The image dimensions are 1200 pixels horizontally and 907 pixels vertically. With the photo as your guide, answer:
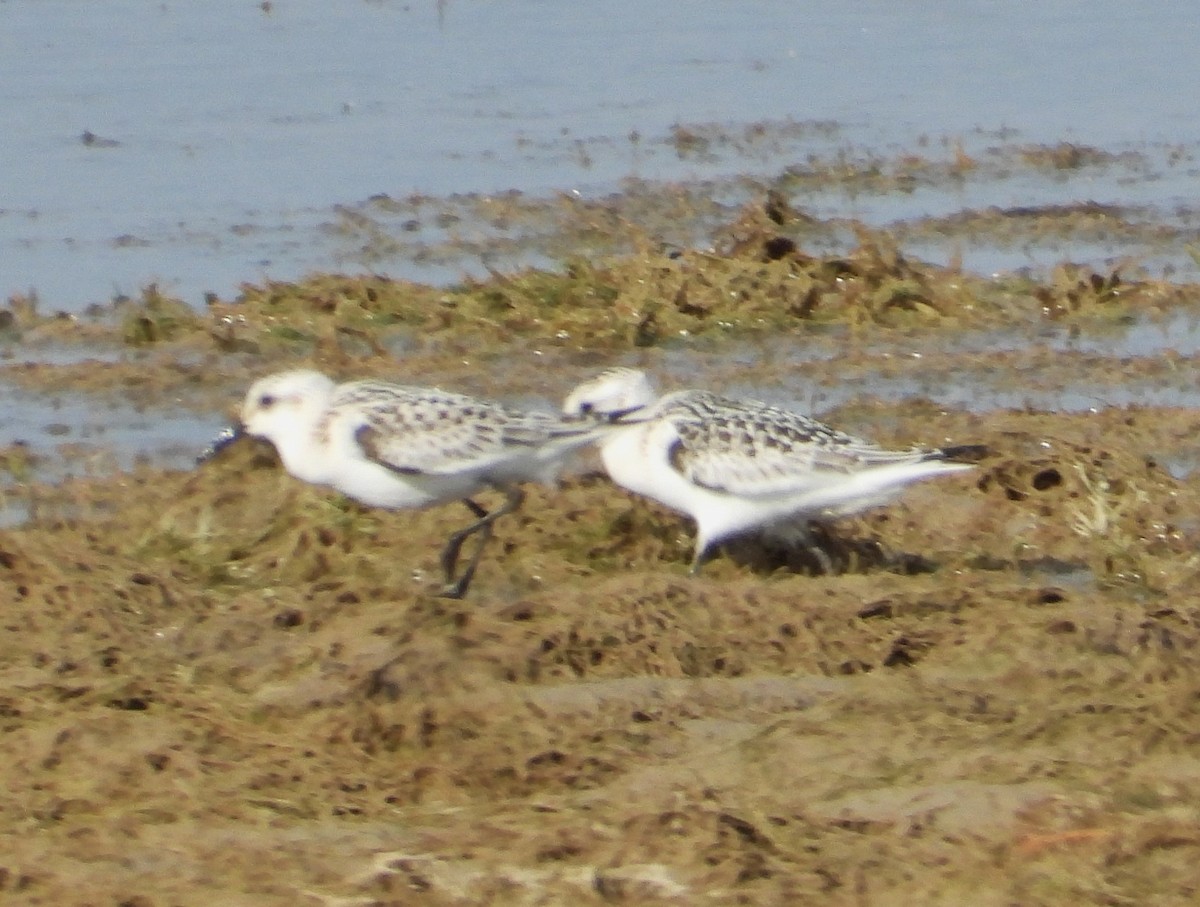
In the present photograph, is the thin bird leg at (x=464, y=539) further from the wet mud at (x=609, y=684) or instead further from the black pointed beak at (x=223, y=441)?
the black pointed beak at (x=223, y=441)

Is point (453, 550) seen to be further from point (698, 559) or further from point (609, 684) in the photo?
point (609, 684)

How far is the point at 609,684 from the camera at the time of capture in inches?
296

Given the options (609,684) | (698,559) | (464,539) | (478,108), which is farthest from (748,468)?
(478,108)

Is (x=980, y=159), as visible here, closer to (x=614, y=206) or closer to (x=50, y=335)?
(x=614, y=206)

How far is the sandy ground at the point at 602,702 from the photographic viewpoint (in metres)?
5.73

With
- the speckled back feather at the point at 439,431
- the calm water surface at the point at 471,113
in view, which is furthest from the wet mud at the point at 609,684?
the calm water surface at the point at 471,113

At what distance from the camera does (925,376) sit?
1277cm

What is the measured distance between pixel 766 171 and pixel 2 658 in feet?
37.8

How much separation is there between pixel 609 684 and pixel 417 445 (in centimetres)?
170

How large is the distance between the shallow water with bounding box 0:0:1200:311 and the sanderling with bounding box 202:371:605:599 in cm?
561

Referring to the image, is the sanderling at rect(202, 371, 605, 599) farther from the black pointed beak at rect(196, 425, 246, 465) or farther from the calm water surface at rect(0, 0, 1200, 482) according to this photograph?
the calm water surface at rect(0, 0, 1200, 482)

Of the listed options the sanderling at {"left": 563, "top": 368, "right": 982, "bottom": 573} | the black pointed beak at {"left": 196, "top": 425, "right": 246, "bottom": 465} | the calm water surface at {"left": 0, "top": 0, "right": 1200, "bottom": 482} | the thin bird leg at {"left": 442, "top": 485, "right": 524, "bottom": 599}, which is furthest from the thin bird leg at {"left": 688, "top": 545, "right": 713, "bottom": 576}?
the calm water surface at {"left": 0, "top": 0, "right": 1200, "bottom": 482}

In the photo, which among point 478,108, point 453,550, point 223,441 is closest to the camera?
point 453,550

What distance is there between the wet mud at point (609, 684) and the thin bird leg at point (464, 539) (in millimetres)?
104
